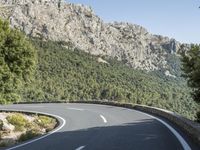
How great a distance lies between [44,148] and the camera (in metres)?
11.9

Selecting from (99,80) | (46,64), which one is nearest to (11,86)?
(46,64)

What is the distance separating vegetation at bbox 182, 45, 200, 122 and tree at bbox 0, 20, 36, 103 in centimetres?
1865

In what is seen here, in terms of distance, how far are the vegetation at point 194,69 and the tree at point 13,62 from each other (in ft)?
61.2

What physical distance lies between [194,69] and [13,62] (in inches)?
800

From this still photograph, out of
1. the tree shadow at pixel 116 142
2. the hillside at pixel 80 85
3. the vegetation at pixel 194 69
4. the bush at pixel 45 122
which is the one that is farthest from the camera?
the hillside at pixel 80 85

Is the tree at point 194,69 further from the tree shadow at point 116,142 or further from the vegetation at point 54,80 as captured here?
the tree shadow at point 116,142

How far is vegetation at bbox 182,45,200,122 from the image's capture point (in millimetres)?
26984

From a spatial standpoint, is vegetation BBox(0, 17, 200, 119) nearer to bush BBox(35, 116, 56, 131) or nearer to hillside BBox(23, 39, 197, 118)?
hillside BBox(23, 39, 197, 118)

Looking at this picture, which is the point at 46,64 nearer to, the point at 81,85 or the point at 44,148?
the point at 81,85

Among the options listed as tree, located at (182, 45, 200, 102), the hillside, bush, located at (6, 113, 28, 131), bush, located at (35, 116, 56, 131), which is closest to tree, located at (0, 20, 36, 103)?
bush, located at (6, 113, 28, 131)

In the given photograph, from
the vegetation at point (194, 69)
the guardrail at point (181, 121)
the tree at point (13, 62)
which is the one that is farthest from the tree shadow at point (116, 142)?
the tree at point (13, 62)

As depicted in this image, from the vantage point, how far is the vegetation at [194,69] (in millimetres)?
26984

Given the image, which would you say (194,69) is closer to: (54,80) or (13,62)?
(13,62)

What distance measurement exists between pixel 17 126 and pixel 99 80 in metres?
161
